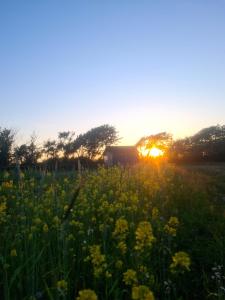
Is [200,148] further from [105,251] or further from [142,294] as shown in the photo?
[142,294]

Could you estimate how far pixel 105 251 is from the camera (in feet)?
A: 10.9

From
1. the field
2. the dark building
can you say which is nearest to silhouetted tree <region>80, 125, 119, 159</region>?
the dark building

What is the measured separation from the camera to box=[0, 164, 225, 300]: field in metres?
2.60

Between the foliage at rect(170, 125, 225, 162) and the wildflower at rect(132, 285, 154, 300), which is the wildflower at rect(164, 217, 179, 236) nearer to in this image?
the wildflower at rect(132, 285, 154, 300)

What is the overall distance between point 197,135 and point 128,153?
9682 mm

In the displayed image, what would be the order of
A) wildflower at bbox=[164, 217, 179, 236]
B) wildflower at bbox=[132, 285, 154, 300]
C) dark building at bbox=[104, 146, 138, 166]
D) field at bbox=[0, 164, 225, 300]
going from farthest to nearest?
dark building at bbox=[104, 146, 138, 166] < wildflower at bbox=[164, 217, 179, 236] < field at bbox=[0, 164, 225, 300] < wildflower at bbox=[132, 285, 154, 300]

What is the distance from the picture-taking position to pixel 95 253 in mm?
2695

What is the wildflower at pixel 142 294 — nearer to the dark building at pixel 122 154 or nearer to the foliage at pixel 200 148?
the foliage at pixel 200 148

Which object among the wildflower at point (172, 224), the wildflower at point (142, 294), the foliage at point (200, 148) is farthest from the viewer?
the foliage at point (200, 148)

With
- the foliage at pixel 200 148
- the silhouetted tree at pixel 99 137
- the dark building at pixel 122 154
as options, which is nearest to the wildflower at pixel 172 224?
the foliage at pixel 200 148

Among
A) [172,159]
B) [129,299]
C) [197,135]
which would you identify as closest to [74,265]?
[129,299]

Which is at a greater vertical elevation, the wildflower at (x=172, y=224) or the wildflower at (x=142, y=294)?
the wildflower at (x=172, y=224)

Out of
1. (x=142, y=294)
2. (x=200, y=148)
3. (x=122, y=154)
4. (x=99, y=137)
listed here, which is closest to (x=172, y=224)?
(x=142, y=294)

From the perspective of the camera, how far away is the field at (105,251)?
2.60m
